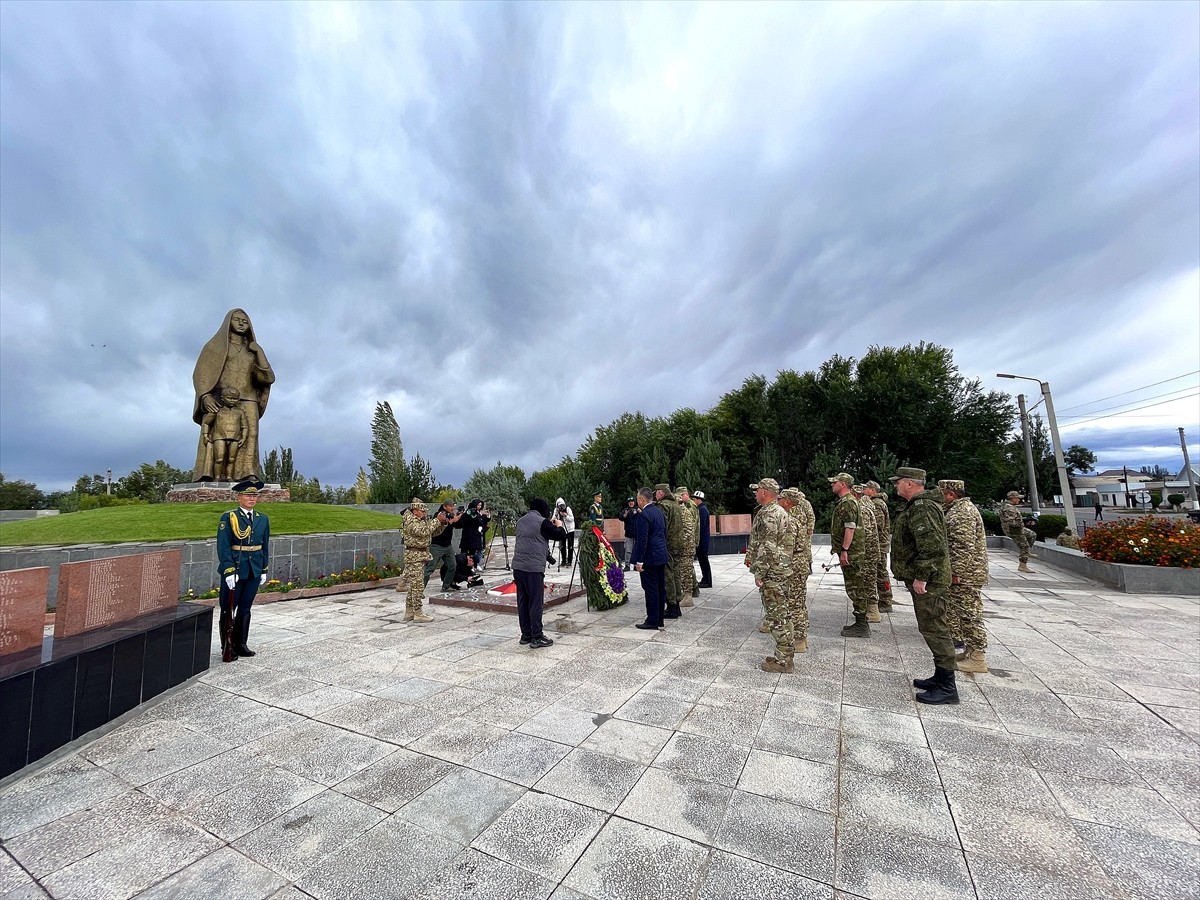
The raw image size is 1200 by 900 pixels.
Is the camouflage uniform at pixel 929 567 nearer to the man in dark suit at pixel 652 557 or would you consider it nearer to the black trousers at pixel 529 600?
the man in dark suit at pixel 652 557

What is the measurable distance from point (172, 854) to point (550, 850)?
188 centimetres

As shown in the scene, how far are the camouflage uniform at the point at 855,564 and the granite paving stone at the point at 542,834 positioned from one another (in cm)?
506

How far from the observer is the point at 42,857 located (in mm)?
2496

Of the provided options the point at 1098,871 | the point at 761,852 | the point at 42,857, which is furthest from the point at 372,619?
the point at 1098,871

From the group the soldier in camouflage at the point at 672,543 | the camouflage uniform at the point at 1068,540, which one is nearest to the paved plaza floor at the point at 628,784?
the soldier in camouflage at the point at 672,543

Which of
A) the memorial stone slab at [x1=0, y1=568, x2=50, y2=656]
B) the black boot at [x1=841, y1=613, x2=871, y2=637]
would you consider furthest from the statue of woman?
the black boot at [x1=841, y1=613, x2=871, y2=637]

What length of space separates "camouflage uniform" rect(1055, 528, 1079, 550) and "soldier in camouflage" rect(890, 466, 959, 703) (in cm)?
1318

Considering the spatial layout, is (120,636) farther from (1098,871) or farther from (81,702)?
(1098,871)

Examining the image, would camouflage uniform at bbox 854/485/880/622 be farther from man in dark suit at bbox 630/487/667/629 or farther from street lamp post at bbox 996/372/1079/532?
street lamp post at bbox 996/372/1079/532

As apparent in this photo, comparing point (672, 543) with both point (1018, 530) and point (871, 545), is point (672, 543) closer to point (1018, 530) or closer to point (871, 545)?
point (871, 545)

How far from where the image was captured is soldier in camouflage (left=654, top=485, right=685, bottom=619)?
7.79 metres

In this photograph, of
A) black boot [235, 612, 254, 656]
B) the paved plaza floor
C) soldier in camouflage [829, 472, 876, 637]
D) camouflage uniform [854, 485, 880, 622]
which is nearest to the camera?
the paved plaza floor

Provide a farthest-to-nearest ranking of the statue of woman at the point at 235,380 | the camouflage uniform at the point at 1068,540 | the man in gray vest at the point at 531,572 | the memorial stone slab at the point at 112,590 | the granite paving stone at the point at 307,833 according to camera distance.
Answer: the statue of woman at the point at 235,380 → the camouflage uniform at the point at 1068,540 → the man in gray vest at the point at 531,572 → the memorial stone slab at the point at 112,590 → the granite paving stone at the point at 307,833

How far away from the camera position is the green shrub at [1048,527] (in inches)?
668
